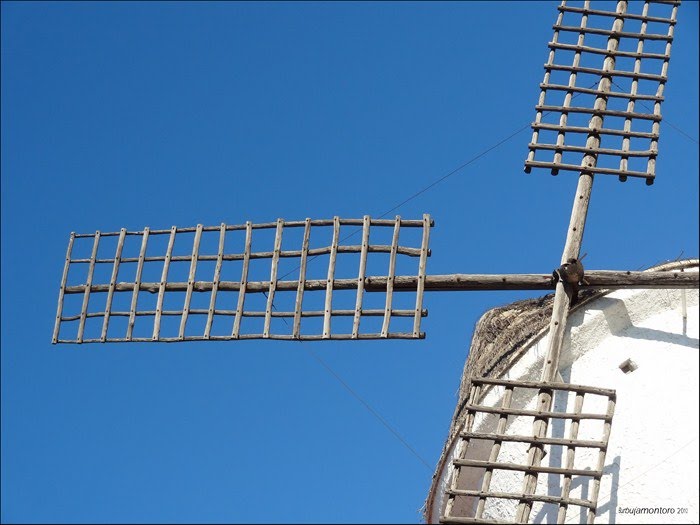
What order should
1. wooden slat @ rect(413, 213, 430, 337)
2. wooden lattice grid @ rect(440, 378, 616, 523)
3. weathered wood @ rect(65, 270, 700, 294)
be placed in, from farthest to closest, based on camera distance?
wooden slat @ rect(413, 213, 430, 337), weathered wood @ rect(65, 270, 700, 294), wooden lattice grid @ rect(440, 378, 616, 523)

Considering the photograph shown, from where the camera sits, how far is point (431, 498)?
9.76 meters

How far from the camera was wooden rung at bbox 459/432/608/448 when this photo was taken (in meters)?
8.57

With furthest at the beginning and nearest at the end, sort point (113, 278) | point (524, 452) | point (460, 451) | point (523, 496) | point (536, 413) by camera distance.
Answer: point (113, 278)
point (524, 452)
point (460, 451)
point (536, 413)
point (523, 496)

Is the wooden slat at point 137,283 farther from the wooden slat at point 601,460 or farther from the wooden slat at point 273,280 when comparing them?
the wooden slat at point 601,460

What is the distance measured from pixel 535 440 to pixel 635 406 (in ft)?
2.09

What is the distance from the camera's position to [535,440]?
28.6 ft

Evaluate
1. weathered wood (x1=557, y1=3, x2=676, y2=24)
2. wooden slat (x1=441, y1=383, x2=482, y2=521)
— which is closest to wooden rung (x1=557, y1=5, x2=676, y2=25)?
weathered wood (x1=557, y1=3, x2=676, y2=24)

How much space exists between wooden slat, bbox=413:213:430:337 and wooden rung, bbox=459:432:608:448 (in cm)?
83

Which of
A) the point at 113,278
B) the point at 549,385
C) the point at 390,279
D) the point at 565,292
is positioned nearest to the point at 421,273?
the point at 390,279

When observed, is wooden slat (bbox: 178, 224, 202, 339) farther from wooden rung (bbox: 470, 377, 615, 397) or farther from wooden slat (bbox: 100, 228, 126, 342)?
wooden rung (bbox: 470, 377, 615, 397)

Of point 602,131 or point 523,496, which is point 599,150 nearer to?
point 602,131

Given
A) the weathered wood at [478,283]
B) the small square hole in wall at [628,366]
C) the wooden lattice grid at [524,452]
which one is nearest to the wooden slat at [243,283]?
the weathered wood at [478,283]

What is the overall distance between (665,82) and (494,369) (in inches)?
92.9

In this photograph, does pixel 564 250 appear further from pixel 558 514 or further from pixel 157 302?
pixel 157 302
